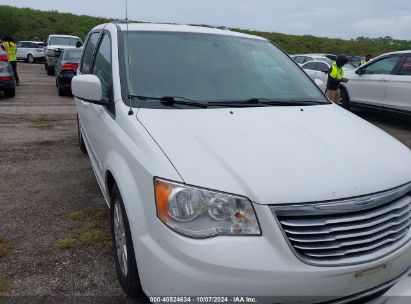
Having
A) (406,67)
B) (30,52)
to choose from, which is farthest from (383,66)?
(30,52)

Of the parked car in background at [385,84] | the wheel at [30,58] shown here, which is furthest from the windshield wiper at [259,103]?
the wheel at [30,58]

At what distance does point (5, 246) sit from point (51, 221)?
539mm

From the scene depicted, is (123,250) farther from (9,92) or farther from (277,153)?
(9,92)

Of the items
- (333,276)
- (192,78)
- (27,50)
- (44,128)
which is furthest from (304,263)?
(27,50)

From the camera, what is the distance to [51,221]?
12.5ft

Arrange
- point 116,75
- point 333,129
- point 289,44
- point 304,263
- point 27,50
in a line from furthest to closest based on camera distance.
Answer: point 289,44 → point 27,50 → point 116,75 → point 333,129 → point 304,263

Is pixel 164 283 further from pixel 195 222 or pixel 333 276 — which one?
pixel 333 276

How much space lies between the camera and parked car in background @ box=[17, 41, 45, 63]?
30312mm

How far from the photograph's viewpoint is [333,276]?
1.95 m

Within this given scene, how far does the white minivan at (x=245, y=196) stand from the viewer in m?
1.93

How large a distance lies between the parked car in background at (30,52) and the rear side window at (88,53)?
27866mm

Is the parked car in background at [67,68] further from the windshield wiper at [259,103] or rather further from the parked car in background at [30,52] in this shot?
the parked car in background at [30,52]

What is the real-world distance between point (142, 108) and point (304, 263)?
149 centimetres

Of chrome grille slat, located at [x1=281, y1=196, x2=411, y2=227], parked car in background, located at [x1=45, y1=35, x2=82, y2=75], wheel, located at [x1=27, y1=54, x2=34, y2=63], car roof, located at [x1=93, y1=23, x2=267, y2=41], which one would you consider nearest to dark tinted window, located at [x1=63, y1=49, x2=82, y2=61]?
parked car in background, located at [x1=45, y1=35, x2=82, y2=75]
